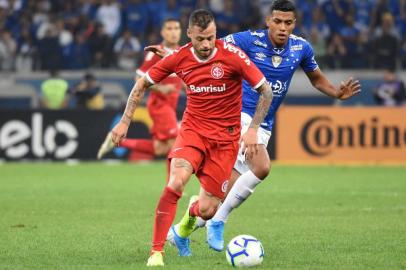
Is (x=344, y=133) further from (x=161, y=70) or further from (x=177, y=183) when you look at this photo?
(x=177, y=183)

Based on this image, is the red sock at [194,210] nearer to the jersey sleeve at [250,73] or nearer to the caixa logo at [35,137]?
the jersey sleeve at [250,73]

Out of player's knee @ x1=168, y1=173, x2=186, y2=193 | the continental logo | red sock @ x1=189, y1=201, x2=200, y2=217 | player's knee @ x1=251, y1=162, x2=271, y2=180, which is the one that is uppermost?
player's knee @ x1=168, y1=173, x2=186, y2=193

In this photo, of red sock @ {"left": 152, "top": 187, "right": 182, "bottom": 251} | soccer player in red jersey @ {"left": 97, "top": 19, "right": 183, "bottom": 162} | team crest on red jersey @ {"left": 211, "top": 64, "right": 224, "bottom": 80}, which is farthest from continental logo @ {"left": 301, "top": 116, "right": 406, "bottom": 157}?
red sock @ {"left": 152, "top": 187, "right": 182, "bottom": 251}

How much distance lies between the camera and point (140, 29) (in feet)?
80.2

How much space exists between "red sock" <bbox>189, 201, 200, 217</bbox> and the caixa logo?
1213 centimetres

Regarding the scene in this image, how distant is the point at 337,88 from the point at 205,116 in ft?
5.72

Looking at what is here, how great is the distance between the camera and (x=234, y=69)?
26.3 ft

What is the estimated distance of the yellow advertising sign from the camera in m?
20.3

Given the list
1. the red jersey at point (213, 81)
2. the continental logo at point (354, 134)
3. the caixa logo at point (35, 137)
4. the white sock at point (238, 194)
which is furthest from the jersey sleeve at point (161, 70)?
the continental logo at point (354, 134)

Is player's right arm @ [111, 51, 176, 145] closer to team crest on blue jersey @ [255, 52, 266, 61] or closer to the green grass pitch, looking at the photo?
the green grass pitch

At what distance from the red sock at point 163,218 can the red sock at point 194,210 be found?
0.50 metres

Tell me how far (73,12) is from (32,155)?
6.07 m

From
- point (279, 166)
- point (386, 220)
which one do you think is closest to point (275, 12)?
point (386, 220)

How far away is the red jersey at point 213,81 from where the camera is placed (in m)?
8.00
